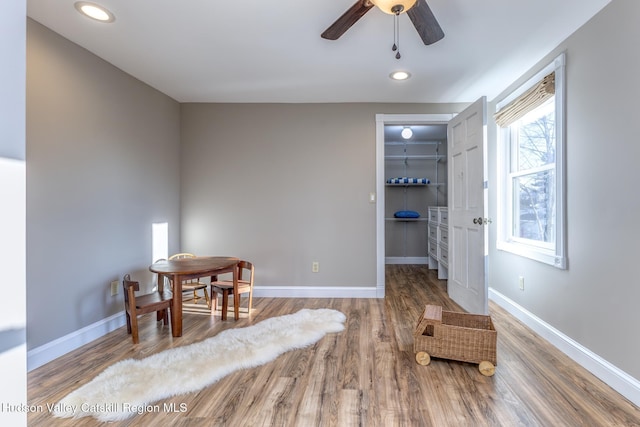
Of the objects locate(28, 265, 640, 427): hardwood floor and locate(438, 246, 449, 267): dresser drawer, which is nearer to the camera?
locate(28, 265, 640, 427): hardwood floor

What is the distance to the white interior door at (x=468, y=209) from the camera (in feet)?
9.05

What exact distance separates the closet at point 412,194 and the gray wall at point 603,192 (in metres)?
3.62

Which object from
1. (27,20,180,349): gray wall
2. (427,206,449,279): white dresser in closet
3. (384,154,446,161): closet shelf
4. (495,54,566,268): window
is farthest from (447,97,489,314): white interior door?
(27,20,180,349): gray wall

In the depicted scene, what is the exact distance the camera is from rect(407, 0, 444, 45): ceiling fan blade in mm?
1570

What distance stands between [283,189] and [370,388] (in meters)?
2.47

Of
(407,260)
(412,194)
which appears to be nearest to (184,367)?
(407,260)

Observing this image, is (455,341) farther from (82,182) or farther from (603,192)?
(82,182)

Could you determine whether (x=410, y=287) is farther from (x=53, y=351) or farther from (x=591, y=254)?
(x=53, y=351)

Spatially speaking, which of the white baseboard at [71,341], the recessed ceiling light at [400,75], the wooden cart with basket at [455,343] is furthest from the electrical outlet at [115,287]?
the recessed ceiling light at [400,75]

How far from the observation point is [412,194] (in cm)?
616

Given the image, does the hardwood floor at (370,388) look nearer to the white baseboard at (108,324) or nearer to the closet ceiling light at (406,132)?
the white baseboard at (108,324)

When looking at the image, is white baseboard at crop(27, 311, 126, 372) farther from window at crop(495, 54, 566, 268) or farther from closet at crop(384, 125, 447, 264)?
closet at crop(384, 125, 447, 264)

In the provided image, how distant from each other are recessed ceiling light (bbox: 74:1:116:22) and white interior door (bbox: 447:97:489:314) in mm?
2945

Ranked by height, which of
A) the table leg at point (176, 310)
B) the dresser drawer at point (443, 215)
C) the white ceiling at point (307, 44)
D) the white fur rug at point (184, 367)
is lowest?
the white fur rug at point (184, 367)
